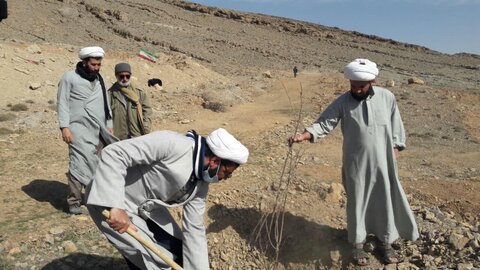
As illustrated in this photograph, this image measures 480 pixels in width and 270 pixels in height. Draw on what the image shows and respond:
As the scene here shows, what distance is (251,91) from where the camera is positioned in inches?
509

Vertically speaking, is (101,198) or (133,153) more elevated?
(133,153)

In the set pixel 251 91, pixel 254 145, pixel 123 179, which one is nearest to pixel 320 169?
pixel 254 145

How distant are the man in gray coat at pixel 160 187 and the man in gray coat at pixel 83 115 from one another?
5.70ft

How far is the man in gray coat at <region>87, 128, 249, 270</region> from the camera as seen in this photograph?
2.19 meters

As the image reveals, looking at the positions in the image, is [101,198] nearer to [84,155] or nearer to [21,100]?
[84,155]

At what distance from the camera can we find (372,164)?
3217 mm

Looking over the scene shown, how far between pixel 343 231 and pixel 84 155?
2.20 meters

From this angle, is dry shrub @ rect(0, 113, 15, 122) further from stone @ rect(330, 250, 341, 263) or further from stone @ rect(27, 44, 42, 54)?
stone @ rect(330, 250, 341, 263)

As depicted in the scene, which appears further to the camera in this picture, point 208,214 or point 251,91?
point 251,91

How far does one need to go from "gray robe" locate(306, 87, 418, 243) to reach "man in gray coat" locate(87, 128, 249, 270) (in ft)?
3.94

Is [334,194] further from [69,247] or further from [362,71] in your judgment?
[69,247]

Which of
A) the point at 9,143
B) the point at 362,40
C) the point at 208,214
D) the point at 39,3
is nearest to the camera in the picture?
the point at 208,214

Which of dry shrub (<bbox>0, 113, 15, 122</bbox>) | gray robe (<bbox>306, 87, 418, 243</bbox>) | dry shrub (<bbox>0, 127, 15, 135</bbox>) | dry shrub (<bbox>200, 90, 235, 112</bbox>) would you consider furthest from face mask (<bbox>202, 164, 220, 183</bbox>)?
dry shrub (<bbox>200, 90, 235, 112</bbox>)

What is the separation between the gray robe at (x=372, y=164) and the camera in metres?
3.19
